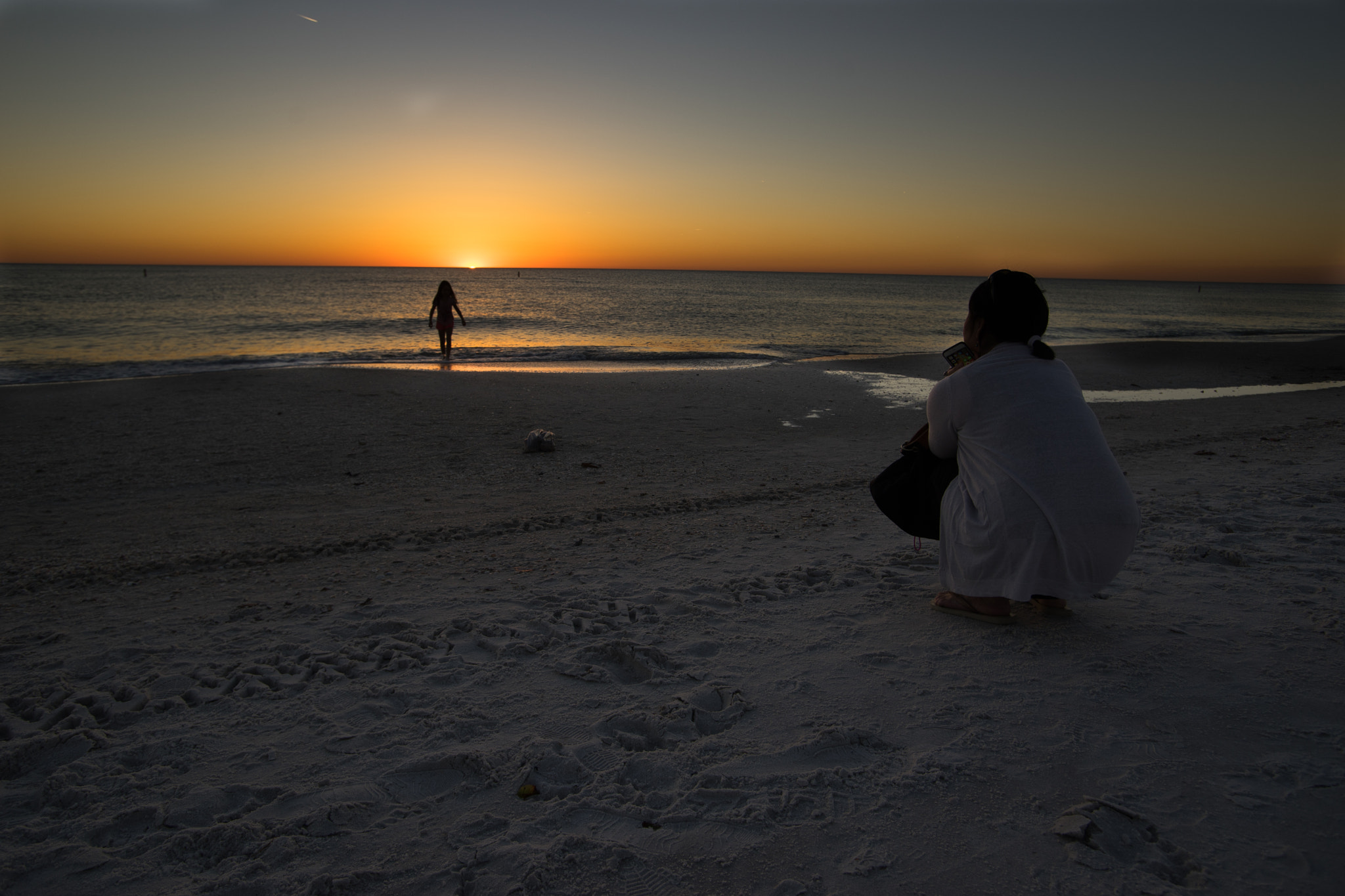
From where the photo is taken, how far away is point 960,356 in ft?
10.6

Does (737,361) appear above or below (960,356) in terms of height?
below

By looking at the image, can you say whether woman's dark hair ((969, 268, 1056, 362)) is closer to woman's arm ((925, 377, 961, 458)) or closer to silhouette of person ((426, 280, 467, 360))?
woman's arm ((925, 377, 961, 458))

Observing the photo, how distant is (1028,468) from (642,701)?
1.77m

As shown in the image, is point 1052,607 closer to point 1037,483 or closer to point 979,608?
point 979,608

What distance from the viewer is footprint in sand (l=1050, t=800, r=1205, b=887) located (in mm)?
1689

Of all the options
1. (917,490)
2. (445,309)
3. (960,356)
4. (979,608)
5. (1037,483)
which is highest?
(445,309)

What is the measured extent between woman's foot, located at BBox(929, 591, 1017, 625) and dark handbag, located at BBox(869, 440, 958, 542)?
11.5 inches

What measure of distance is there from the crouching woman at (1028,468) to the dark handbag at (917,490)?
0.79 feet

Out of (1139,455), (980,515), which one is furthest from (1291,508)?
(980,515)

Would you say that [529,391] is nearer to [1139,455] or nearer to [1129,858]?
[1139,455]

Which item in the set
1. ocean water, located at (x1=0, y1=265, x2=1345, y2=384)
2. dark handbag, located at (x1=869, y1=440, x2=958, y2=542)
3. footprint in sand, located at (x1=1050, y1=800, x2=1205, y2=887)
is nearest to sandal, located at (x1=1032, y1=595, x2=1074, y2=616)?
dark handbag, located at (x1=869, y1=440, x2=958, y2=542)

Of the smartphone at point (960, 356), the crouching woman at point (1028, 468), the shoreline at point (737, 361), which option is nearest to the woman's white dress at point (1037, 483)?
the crouching woman at point (1028, 468)

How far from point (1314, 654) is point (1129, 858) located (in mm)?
1719

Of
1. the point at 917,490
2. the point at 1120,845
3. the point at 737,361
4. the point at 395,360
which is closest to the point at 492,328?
the point at 395,360
